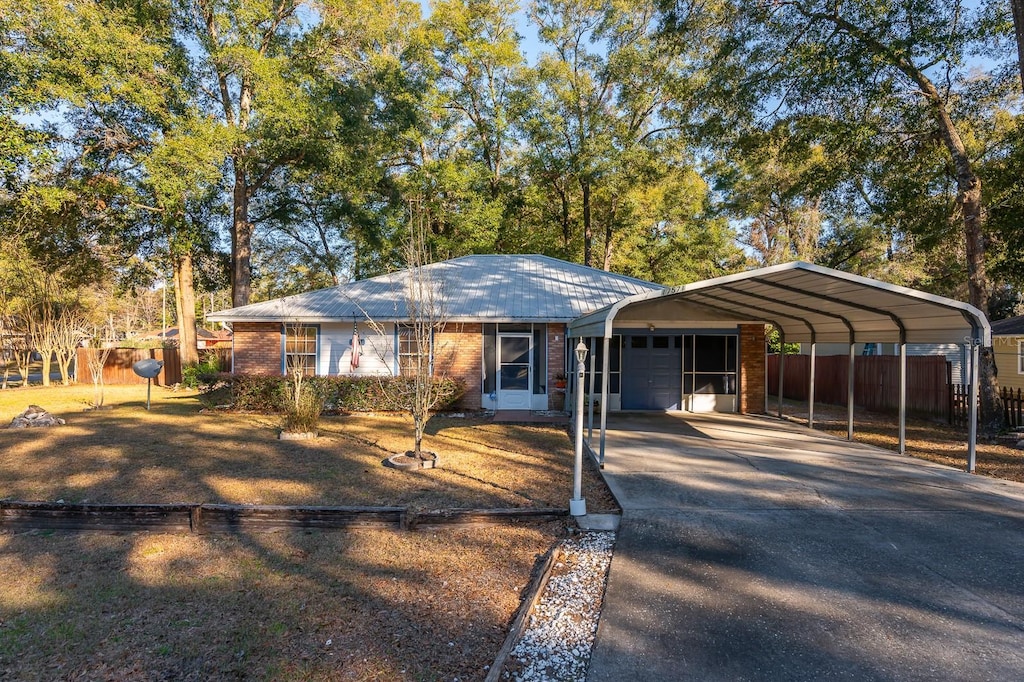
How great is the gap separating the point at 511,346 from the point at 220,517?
945cm

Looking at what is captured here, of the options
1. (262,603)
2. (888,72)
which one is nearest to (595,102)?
(888,72)

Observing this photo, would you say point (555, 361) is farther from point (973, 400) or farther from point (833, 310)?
point (973, 400)

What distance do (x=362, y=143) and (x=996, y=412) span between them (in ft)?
65.5

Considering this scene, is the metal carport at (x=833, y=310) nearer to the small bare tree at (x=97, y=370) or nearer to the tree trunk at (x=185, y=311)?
the small bare tree at (x=97, y=370)

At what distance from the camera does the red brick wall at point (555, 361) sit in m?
13.8

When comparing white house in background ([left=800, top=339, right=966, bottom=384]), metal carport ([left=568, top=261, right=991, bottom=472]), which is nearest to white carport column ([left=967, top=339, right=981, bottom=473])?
metal carport ([left=568, top=261, right=991, bottom=472])

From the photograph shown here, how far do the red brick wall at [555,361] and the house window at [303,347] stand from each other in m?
6.50

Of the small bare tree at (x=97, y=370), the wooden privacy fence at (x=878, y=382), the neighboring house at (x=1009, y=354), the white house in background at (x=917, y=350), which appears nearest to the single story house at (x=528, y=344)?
the wooden privacy fence at (x=878, y=382)

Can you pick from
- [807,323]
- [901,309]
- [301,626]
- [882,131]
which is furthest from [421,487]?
[882,131]

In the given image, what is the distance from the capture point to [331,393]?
13.7m

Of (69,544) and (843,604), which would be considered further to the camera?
(69,544)

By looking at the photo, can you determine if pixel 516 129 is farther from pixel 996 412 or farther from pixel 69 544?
pixel 69 544

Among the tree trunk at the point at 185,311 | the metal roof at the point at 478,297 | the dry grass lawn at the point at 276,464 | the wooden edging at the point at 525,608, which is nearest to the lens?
the wooden edging at the point at 525,608

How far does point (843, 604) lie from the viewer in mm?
3830
